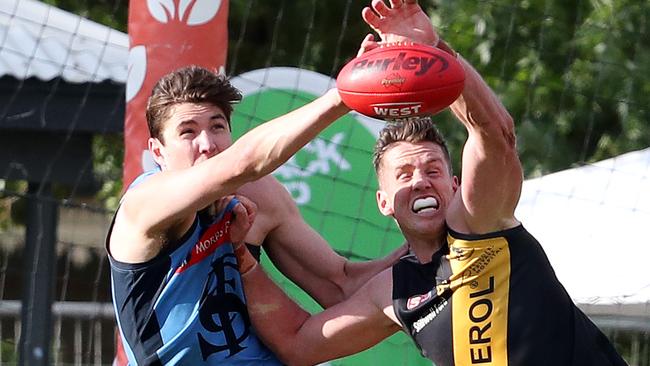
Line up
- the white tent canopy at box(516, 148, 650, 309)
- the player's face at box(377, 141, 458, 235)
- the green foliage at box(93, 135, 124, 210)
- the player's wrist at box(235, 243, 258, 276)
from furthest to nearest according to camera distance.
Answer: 1. the green foliage at box(93, 135, 124, 210)
2. the white tent canopy at box(516, 148, 650, 309)
3. the player's wrist at box(235, 243, 258, 276)
4. the player's face at box(377, 141, 458, 235)

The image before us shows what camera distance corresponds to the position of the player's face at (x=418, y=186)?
3.50 meters

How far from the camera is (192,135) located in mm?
3447

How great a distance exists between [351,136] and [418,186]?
1.93 meters

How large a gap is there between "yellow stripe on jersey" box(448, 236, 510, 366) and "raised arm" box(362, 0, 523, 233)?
6 centimetres

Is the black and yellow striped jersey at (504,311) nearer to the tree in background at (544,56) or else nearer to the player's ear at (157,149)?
the player's ear at (157,149)

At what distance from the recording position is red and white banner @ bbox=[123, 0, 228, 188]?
4.34 meters

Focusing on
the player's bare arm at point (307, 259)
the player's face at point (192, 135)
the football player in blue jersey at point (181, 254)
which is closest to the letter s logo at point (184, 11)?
the player's bare arm at point (307, 259)

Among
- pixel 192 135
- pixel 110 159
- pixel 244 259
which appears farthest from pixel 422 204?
pixel 110 159

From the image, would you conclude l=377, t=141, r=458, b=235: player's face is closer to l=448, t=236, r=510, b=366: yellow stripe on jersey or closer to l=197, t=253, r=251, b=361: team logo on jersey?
l=448, t=236, r=510, b=366: yellow stripe on jersey

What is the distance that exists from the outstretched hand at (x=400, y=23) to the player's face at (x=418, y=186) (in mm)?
462

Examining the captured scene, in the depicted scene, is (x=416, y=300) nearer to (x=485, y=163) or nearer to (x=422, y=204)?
(x=422, y=204)

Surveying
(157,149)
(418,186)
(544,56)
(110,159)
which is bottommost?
(110,159)

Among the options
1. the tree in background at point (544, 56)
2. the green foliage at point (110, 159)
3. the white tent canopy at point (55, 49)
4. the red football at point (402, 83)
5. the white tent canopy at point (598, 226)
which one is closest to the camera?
the red football at point (402, 83)

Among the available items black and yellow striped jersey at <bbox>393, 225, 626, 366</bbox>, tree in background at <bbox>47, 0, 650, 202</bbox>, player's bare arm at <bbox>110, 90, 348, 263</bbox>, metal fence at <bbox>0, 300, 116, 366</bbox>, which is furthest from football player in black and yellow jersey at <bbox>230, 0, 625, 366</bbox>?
metal fence at <bbox>0, 300, 116, 366</bbox>
